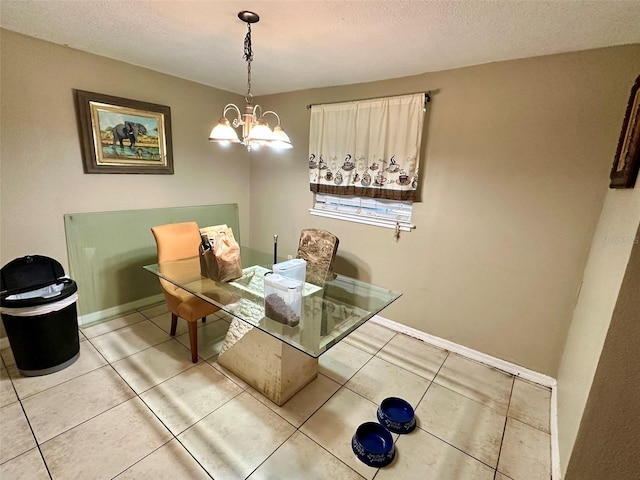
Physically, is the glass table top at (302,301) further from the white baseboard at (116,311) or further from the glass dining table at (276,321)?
the white baseboard at (116,311)

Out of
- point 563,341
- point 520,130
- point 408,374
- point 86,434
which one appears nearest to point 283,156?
point 520,130

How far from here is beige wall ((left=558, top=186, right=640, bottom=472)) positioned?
4.07 feet

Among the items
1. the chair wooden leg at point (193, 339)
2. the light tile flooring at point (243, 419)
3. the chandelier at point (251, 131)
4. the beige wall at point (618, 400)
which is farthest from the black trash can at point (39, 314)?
the beige wall at point (618, 400)

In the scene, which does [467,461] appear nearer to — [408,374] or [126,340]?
[408,374]

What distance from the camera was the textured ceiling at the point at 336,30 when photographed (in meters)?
1.48

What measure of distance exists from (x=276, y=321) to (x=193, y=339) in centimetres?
97

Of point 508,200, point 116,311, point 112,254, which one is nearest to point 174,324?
point 116,311

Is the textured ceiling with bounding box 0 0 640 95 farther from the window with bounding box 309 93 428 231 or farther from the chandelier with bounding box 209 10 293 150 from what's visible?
the window with bounding box 309 93 428 231

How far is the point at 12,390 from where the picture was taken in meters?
1.86

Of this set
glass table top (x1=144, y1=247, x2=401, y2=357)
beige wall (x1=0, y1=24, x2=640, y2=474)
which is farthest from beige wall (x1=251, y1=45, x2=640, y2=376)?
glass table top (x1=144, y1=247, x2=401, y2=357)

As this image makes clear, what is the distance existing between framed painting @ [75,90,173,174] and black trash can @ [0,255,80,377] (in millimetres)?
915

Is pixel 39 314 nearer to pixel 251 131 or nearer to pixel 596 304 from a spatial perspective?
pixel 251 131

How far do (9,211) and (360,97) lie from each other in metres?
3.01

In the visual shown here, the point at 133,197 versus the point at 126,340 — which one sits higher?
the point at 133,197
